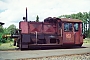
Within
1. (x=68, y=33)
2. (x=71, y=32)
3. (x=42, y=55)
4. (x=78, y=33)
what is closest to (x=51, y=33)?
(x=68, y=33)

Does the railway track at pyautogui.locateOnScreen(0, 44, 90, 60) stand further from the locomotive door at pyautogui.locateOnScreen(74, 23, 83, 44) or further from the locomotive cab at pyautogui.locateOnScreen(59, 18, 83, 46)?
the locomotive door at pyautogui.locateOnScreen(74, 23, 83, 44)

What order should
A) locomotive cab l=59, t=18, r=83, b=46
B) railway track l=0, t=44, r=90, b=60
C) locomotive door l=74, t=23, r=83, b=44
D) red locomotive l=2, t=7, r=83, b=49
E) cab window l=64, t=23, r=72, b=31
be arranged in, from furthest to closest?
locomotive door l=74, t=23, r=83, b=44 → cab window l=64, t=23, r=72, b=31 → locomotive cab l=59, t=18, r=83, b=46 → red locomotive l=2, t=7, r=83, b=49 → railway track l=0, t=44, r=90, b=60

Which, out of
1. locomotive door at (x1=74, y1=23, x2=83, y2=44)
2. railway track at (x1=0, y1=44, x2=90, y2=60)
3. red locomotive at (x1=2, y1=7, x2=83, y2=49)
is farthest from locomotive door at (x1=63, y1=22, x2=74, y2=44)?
railway track at (x1=0, y1=44, x2=90, y2=60)

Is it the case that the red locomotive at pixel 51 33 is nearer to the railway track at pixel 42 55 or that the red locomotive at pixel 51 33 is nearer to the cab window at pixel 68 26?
the cab window at pixel 68 26

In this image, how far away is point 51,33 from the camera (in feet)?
54.5

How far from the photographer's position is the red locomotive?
15.8 metres

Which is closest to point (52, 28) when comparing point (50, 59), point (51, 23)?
point (51, 23)

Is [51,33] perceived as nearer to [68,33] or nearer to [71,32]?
[68,33]

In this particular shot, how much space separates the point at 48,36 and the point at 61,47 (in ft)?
4.45

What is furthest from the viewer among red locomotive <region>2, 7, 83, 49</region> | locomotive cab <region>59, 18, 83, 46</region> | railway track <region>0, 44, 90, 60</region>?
locomotive cab <region>59, 18, 83, 46</region>

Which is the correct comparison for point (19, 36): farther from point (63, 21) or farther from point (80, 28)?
point (80, 28)

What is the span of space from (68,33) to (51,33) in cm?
142

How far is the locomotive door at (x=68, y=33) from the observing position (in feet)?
52.8

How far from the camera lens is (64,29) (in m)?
16.1
